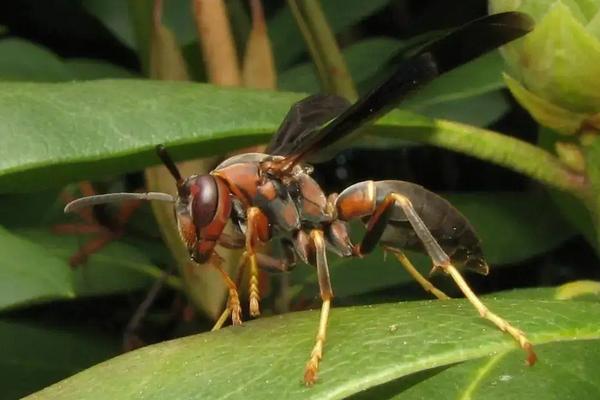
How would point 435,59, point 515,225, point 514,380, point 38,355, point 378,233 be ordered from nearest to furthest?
point 514,380, point 435,59, point 378,233, point 38,355, point 515,225

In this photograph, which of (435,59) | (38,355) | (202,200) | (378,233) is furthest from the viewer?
(38,355)

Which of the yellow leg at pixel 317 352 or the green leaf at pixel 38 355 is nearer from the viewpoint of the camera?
the yellow leg at pixel 317 352

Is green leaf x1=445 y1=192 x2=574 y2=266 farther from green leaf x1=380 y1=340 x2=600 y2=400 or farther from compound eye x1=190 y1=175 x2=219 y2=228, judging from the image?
green leaf x1=380 y1=340 x2=600 y2=400

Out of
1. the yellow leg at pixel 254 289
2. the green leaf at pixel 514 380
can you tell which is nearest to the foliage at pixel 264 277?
the green leaf at pixel 514 380

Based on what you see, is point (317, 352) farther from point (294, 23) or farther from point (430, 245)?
point (294, 23)

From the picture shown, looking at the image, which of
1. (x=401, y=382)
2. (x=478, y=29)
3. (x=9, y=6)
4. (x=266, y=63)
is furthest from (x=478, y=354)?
(x=9, y=6)

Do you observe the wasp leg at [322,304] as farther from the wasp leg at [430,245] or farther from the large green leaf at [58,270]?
the large green leaf at [58,270]

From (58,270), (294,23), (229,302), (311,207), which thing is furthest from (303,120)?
(294,23)
